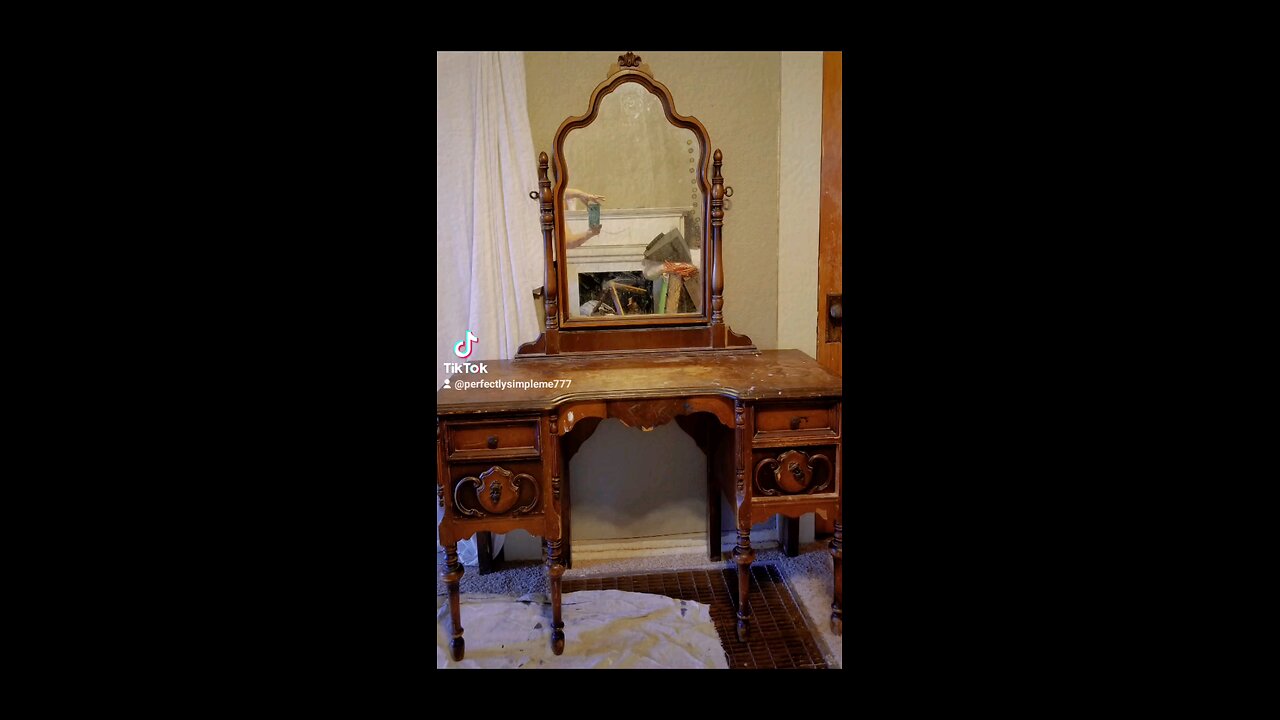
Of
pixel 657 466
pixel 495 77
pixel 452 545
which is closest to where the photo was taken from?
pixel 452 545

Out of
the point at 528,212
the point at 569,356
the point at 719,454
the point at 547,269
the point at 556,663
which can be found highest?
the point at 528,212

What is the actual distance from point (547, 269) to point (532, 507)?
820 millimetres

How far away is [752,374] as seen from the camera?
1.92 meters

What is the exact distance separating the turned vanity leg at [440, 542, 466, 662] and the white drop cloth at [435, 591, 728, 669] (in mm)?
37

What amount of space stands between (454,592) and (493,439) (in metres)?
0.48

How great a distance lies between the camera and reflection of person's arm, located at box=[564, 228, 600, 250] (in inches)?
84.6

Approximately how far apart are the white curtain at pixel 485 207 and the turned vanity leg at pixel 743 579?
3.29ft

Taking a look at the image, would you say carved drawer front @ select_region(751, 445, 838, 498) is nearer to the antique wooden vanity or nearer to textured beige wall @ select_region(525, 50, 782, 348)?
the antique wooden vanity

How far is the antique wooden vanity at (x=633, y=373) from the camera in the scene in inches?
68.2

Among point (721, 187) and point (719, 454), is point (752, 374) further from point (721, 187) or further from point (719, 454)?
point (721, 187)

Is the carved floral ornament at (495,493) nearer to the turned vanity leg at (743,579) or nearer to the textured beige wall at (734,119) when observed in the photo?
the turned vanity leg at (743,579)

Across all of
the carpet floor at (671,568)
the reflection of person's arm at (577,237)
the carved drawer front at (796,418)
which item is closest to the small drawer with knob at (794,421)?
the carved drawer front at (796,418)

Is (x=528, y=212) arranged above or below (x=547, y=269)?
above

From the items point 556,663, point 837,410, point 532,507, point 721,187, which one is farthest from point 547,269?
point 556,663
